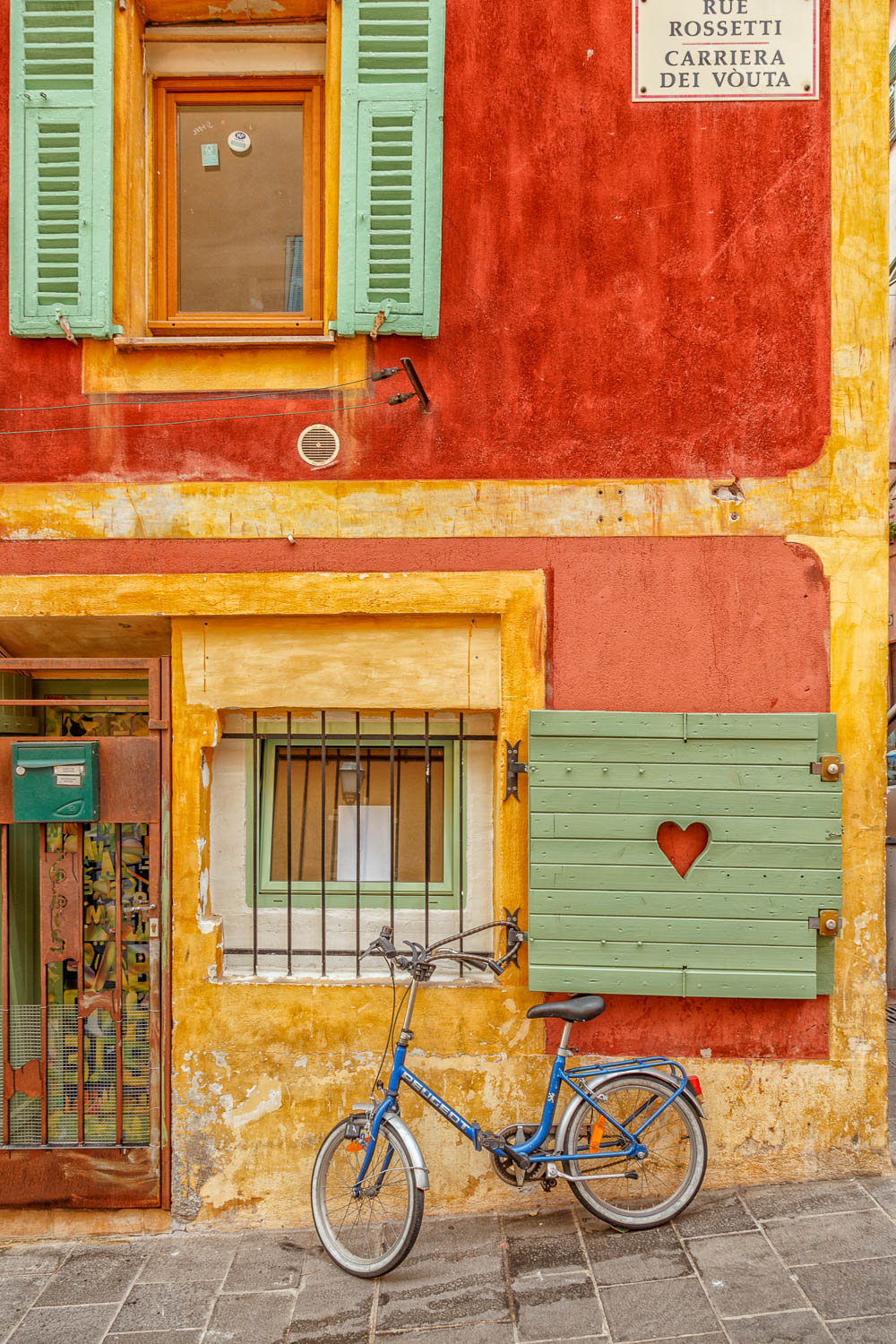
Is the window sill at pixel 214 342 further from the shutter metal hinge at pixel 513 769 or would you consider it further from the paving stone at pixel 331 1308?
the paving stone at pixel 331 1308

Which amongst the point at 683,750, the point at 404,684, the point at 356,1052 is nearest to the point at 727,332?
the point at 683,750

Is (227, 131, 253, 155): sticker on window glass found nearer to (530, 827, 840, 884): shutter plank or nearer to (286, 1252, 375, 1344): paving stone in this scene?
(530, 827, 840, 884): shutter plank

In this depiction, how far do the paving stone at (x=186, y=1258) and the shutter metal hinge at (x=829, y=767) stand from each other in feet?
11.3

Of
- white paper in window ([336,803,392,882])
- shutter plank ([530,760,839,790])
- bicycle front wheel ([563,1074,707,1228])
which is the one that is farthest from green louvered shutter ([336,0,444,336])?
bicycle front wheel ([563,1074,707,1228])

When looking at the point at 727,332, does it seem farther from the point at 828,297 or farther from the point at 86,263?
the point at 86,263

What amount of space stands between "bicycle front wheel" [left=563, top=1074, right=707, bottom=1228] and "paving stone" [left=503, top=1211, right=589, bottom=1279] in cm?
16

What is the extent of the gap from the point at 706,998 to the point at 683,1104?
19.5 inches

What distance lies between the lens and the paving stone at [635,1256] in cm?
381

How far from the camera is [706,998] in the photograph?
4.44m

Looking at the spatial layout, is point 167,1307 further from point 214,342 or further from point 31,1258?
point 214,342

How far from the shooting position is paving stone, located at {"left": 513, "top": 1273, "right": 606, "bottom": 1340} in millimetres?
3555

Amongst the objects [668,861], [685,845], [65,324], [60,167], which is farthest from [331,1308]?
[60,167]

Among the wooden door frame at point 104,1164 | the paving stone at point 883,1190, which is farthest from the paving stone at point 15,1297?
the paving stone at point 883,1190

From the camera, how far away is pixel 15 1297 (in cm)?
402
